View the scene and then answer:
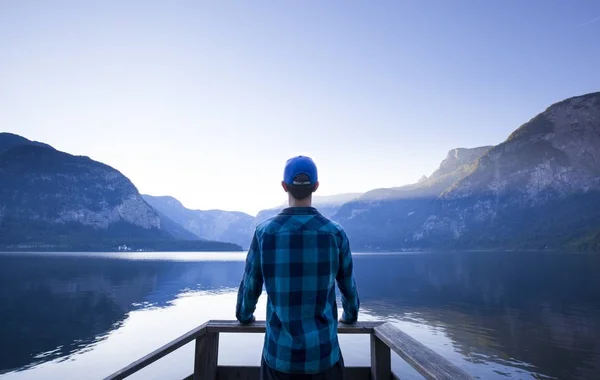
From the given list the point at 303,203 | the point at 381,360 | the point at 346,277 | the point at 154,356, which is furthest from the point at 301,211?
the point at 381,360

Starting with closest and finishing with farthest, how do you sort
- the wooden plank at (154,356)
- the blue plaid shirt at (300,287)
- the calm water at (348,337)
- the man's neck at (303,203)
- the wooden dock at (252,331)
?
the blue plaid shirt at (300,287) → the man's neck at (303,203) → the wooden plank at (154,356) → the wooden dock at (252,331) → the calm water at (348,337)

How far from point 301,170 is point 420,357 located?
2244mm

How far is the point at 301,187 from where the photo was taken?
3.23m

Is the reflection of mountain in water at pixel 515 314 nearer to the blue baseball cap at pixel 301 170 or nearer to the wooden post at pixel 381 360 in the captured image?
the wooden post at pixel 381 360

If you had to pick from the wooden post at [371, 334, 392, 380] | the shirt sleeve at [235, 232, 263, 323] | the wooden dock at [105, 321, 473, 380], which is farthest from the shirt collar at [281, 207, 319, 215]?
the wooden post at [371, 334, 392, 380]

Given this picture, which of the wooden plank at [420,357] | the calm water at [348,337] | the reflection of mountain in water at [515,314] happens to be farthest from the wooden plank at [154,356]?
the reflection of mountain in water at [515,314]

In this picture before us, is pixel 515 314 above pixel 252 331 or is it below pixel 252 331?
below

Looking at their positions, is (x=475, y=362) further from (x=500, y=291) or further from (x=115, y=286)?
(x=115, y=286)

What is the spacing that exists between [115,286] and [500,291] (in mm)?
65683

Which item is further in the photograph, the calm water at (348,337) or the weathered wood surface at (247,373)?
the calm water at (348,337)

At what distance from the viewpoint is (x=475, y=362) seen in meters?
24.3

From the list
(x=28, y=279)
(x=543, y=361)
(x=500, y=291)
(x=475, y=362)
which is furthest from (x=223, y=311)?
(x=28, y=279)

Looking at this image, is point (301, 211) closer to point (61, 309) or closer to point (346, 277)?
point (346, 277)

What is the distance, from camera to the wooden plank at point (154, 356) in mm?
3466
